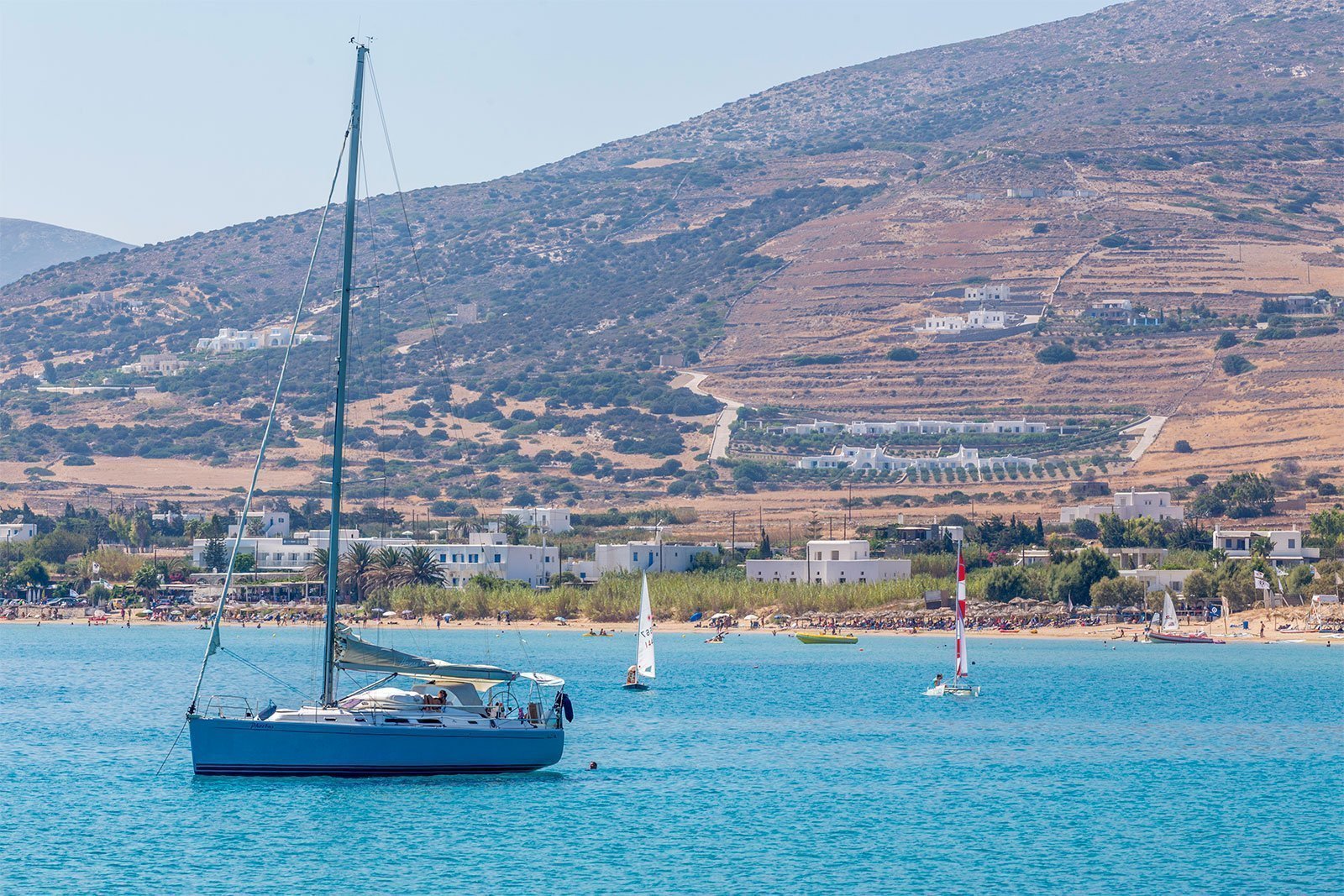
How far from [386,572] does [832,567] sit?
2756 cm

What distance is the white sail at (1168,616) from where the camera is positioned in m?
99.1

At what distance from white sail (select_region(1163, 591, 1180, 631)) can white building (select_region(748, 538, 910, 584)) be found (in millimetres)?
18351

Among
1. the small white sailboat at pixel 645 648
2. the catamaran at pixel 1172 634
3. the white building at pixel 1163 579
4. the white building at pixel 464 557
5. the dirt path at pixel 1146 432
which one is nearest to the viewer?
the small white sailboat at pixel 645 648

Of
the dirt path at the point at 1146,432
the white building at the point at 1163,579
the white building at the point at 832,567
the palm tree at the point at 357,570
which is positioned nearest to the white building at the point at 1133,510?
the white building at the point at 1163,579

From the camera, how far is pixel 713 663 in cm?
8262

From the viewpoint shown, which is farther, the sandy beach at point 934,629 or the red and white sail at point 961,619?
the sandy beach at point 934,629

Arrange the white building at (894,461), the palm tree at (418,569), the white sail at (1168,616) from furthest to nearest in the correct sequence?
the white building at (894,461) → the palm tree at (418,569) → the white sail at (1168,616)

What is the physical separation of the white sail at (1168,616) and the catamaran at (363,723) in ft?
211

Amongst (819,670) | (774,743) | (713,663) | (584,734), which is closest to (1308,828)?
(774,743)

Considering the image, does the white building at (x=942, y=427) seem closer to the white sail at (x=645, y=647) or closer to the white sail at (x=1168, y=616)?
the white sail at (x=1168, y=616)

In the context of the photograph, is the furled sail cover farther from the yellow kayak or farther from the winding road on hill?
the winding road on hill

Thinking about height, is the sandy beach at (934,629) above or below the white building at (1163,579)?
below

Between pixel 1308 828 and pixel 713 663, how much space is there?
4589 centimetres

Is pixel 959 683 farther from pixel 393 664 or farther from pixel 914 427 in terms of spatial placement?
pixel 914 427
